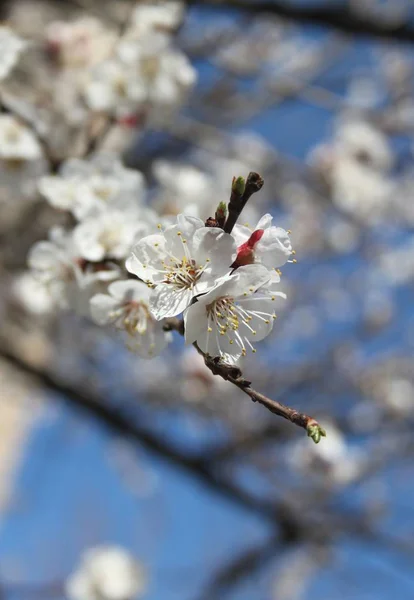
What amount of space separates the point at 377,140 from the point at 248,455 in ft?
7.01

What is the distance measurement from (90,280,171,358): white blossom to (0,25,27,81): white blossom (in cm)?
74

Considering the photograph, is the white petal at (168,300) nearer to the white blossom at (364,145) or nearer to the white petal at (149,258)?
the white petal at (149,258)

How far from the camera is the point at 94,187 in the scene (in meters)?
1.39

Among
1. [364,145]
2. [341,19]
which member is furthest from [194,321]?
[364,145]

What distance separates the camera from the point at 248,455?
122 inches

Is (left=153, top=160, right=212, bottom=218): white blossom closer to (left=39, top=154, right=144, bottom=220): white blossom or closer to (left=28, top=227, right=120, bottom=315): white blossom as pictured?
(left=39, top=154, right=144, bottom=220): white blossom

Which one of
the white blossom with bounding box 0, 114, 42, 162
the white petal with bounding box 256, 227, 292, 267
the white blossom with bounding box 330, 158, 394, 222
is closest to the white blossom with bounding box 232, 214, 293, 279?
the white petal with bounding box 256, 227, 292, 267

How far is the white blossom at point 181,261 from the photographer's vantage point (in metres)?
0.86

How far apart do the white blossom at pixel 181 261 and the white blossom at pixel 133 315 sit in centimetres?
15

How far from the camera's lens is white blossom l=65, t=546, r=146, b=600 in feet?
10.3

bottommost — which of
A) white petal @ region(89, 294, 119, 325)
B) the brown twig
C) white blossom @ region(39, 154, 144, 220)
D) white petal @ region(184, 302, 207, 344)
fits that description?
→ the brown twig

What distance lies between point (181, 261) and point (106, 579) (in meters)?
2.87

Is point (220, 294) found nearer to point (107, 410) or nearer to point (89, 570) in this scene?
point (107, 410)

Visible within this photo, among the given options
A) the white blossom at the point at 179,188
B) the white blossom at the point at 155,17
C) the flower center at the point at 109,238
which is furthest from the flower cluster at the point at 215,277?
the white blossom at the point at 155,17
